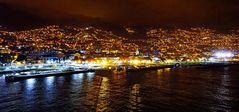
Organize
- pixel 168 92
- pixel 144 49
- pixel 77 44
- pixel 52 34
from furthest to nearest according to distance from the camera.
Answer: pixel 144 49 → pixel 52 34 → pixel 77 44 → pixel 168 92

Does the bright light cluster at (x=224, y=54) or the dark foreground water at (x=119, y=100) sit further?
A: the bright light cluster at (x=224, y=54)

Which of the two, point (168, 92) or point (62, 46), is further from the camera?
point (62, 46)

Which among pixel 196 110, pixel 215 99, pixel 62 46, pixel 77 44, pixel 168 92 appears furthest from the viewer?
pixel 77 44

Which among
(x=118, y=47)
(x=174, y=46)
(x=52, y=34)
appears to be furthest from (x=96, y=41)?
(x=174, y=46)

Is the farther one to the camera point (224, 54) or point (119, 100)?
point (224, 54)

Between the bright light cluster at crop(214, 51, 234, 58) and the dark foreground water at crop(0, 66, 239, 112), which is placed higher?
the bright light cluster at crop(214, 51, 234, 58)

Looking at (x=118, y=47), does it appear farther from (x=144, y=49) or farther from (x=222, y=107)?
(x=222, y=107)

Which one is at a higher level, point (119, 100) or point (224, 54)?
point (224, 54)

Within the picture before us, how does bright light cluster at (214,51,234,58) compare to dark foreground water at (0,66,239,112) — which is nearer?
dark foreground water at (0,66,239,112)

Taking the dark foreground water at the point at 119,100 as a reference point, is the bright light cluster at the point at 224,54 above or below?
above

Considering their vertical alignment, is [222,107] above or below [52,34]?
below

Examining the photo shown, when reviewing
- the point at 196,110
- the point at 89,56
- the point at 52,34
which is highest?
the point at 52,34
